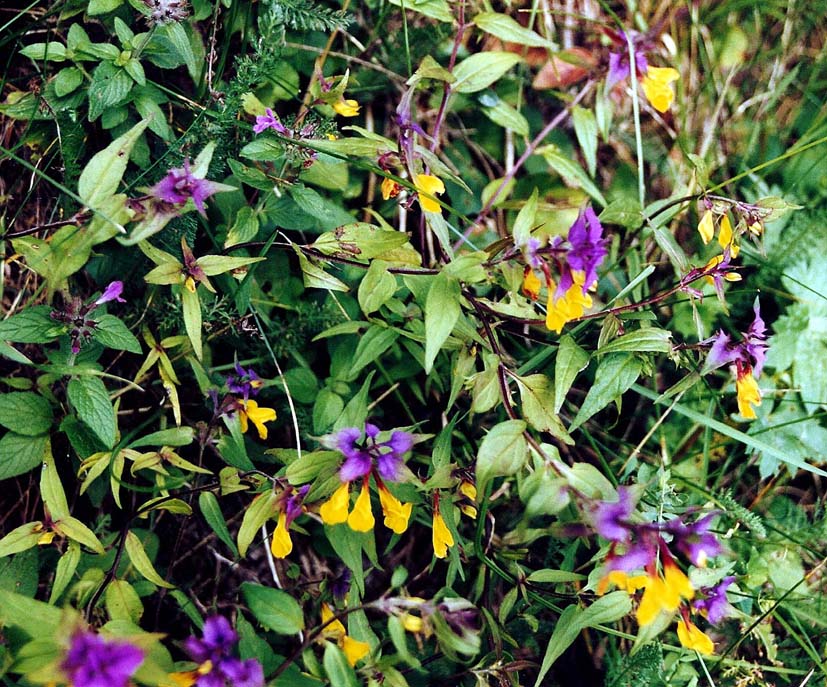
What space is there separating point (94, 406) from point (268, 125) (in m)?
0.54

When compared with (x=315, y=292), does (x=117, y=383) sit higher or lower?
lower

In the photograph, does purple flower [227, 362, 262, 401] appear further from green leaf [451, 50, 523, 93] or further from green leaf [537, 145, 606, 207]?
green leaf [537, 145, 606, 207]

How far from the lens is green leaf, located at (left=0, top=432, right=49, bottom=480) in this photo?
1214mm

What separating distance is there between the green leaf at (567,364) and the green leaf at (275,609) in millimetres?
499

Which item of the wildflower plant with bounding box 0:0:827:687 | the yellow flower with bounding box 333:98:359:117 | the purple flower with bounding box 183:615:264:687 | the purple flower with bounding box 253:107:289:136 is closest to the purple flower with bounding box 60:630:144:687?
the wildflower plant with bounding box 0:0:827:687

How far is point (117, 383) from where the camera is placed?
4.75 ft

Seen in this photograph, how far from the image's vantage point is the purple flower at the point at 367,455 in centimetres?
104

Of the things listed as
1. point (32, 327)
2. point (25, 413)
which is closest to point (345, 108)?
point (32, 327)

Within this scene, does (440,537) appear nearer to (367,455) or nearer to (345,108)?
(367,455)

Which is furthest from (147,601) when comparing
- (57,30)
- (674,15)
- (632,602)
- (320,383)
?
(674,15)

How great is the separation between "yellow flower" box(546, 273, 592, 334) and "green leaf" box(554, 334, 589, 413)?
0.40ft

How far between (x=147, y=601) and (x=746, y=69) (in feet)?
6.72

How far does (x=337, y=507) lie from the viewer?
1.06m

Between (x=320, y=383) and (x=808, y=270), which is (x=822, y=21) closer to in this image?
(x=808, y=270)
